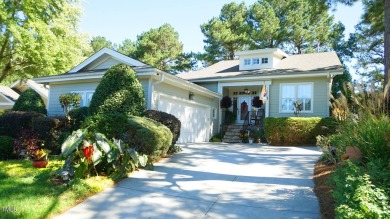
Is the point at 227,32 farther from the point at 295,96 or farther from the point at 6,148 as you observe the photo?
the point at 6,148

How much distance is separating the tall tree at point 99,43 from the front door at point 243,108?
3322 centimetres

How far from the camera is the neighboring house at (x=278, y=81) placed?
14633 millimetres

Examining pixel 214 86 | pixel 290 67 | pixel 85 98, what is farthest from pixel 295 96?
pixel 85 98

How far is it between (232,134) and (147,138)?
9680 mm

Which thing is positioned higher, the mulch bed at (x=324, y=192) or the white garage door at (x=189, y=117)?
the white garage door at (x=189, y=117)

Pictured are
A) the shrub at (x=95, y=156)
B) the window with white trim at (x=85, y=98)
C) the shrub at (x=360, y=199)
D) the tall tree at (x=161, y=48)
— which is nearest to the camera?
the shrub at (x=360, y=199)

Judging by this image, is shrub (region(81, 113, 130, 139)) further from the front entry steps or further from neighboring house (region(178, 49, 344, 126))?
neighboring house (region(178, 49, 344, 126))

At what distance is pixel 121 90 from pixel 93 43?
40.1 meters

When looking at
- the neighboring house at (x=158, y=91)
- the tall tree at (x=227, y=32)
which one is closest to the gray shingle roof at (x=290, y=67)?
the neighboring house at (x=158, y=91)

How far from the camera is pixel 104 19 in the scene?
17703 mm

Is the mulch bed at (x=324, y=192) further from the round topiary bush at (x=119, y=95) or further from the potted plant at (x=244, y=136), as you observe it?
the potted plant at (x=244, y=136)

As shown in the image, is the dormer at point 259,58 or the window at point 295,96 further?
the dormer at point 259,58

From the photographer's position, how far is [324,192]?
499 cm

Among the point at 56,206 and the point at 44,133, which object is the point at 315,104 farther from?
the point at 56,206
